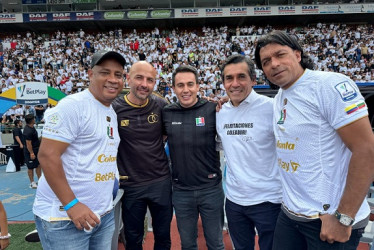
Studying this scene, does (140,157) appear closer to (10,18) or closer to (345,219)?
(345,219)

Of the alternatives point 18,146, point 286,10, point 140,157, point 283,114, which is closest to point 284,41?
point 283,114

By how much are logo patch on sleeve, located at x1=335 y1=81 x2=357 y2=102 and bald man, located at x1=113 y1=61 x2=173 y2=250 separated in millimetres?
1586

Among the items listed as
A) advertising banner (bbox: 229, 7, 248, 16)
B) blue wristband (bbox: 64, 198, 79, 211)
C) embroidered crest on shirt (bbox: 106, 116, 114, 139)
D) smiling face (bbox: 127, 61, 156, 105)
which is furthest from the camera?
advertising banner (bbox: 229, 7, 248, 16)

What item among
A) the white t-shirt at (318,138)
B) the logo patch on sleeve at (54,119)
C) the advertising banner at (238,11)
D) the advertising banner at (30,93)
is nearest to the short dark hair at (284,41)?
the white t-shirt at (318,138)

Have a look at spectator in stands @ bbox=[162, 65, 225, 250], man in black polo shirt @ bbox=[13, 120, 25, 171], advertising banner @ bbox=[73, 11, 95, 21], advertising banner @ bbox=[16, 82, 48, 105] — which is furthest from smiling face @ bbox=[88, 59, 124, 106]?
advertising banner @ bbox=[73, 11, 95, 21]

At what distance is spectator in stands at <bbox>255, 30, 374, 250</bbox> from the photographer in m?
1.31

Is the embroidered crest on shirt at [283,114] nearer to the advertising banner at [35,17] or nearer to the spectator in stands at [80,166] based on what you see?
the spectator in stands at [80,166]

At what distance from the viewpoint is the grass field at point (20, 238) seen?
3576 mm

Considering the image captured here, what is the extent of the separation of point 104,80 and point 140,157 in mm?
878

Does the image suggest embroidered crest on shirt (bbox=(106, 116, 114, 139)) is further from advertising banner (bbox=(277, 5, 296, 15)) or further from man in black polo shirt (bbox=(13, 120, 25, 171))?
advertising banner (bbox=(277, 5, 296, 15))

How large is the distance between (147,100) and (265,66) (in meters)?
1.29

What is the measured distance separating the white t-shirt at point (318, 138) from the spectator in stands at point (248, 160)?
551 mm

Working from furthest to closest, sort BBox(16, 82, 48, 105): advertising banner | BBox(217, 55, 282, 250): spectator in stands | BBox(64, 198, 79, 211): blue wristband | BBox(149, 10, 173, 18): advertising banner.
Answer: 1. BBox(149, 10, 173, 18): advertising banner
2. BBox(16, 82, 48, 105): advertising banner
3. BBox(217, 55, 282, 250): spectator in stands
4. BBox(64, 198, 79, 211): blue wristband

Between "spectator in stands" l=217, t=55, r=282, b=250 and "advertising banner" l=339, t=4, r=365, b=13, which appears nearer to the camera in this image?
"spectator in stands" l=217, t=55, r=282, b=250
